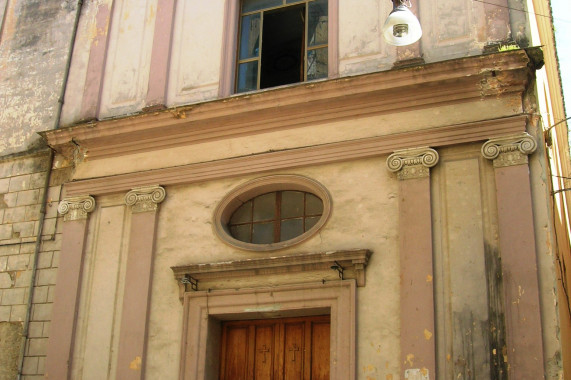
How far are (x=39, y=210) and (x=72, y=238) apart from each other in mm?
989

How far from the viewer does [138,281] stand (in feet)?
33.1

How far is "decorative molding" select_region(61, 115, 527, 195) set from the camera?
8992 millimetres

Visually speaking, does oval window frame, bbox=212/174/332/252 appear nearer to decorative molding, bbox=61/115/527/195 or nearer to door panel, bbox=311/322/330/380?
decorative molding, bbox=61/115/527/195

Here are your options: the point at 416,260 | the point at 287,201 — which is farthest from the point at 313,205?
the point at 416,260

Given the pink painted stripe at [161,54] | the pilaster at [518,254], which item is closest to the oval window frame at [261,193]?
the pink painted stripe at [161,54]

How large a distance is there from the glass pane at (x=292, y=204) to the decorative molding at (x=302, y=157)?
1.24ft

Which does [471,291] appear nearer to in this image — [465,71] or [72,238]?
[465,71]

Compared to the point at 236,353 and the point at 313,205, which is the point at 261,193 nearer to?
the point at 313,205

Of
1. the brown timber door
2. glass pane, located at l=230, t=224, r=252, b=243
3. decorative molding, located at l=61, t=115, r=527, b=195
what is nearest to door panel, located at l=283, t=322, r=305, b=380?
the brown timber door

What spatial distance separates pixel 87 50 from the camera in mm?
12156

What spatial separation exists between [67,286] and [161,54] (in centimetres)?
371

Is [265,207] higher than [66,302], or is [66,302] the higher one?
[265,207]

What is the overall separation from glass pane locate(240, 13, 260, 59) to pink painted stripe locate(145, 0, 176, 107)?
1119mm

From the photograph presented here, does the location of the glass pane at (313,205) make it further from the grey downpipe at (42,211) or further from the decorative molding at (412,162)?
the grey downpipe at (42,211)
